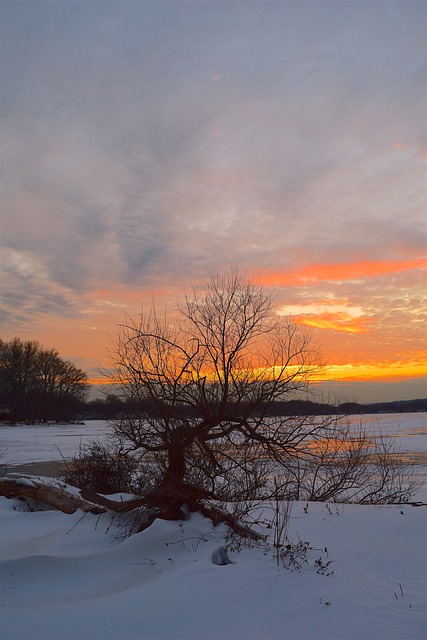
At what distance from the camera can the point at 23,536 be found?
24.3ft

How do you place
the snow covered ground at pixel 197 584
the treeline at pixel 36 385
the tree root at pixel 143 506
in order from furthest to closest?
the treeline at pixel 36 385
the tree root at pixel 143 506
the snow covered ground at pixel 197 584

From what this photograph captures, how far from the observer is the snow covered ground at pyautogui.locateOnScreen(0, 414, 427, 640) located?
14.9ft

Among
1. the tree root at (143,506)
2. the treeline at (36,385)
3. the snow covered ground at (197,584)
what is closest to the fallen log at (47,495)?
the tree root at (143,506)

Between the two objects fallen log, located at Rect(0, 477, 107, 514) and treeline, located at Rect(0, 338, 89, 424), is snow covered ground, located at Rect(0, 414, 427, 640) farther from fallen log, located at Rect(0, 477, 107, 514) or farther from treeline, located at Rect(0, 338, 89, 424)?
treeline, located at Rect(0, 338, 89, 424)

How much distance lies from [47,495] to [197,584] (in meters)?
4.70

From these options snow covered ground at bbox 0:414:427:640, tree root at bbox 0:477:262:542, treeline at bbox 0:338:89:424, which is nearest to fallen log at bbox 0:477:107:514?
tree root at bbox 0:477:262:542

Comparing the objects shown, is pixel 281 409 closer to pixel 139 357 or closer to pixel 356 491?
pixel 139 357

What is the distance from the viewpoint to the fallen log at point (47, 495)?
8453 millimetres

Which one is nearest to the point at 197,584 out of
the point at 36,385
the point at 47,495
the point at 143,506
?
the point at 143,506

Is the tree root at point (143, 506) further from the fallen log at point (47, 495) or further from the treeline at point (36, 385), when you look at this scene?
the treeline at point (36, 385)

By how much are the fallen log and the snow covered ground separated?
0.28 meters

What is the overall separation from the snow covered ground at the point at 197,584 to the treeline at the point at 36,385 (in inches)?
2598

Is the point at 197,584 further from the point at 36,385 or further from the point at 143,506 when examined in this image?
the point at 36,385

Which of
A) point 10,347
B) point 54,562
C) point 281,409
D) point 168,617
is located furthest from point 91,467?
point 10,347
